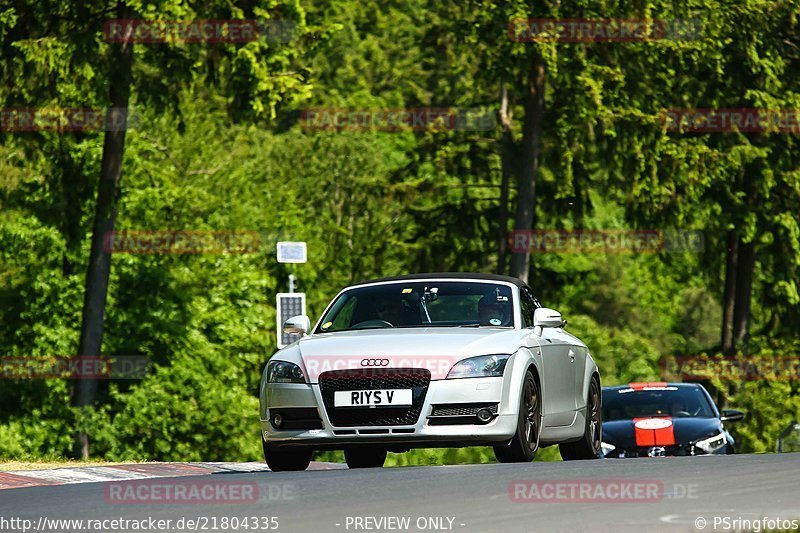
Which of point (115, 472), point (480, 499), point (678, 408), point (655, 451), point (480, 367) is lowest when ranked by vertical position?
point (655, 451)

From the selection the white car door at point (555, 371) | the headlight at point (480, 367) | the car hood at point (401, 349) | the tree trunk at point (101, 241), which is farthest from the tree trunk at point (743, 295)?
the headlight at point (480, 367)

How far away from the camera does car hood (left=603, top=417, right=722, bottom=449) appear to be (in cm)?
1934

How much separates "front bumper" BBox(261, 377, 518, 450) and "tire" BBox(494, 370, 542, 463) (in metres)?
0.20

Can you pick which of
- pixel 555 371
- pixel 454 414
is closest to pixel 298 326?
pixel 454 414

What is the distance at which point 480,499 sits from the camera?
1040 cm

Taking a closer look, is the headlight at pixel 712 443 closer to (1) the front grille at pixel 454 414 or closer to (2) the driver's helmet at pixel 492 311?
(2) the driver's helmet at pixel 492 311

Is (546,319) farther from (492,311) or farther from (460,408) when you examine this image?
(460,408)

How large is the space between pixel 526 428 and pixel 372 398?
1.44m

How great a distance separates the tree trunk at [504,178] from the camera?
42656 millimetres

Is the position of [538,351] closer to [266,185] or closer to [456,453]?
[456,453]

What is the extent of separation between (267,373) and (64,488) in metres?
2.12

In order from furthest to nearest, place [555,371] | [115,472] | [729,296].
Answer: [729,296] → [115,472] → [555,371]

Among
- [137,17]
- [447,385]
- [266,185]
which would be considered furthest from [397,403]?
[266,185]

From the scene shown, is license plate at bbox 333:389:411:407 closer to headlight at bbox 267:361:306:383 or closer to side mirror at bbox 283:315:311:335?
headlight at bbox 267:361:306:383
